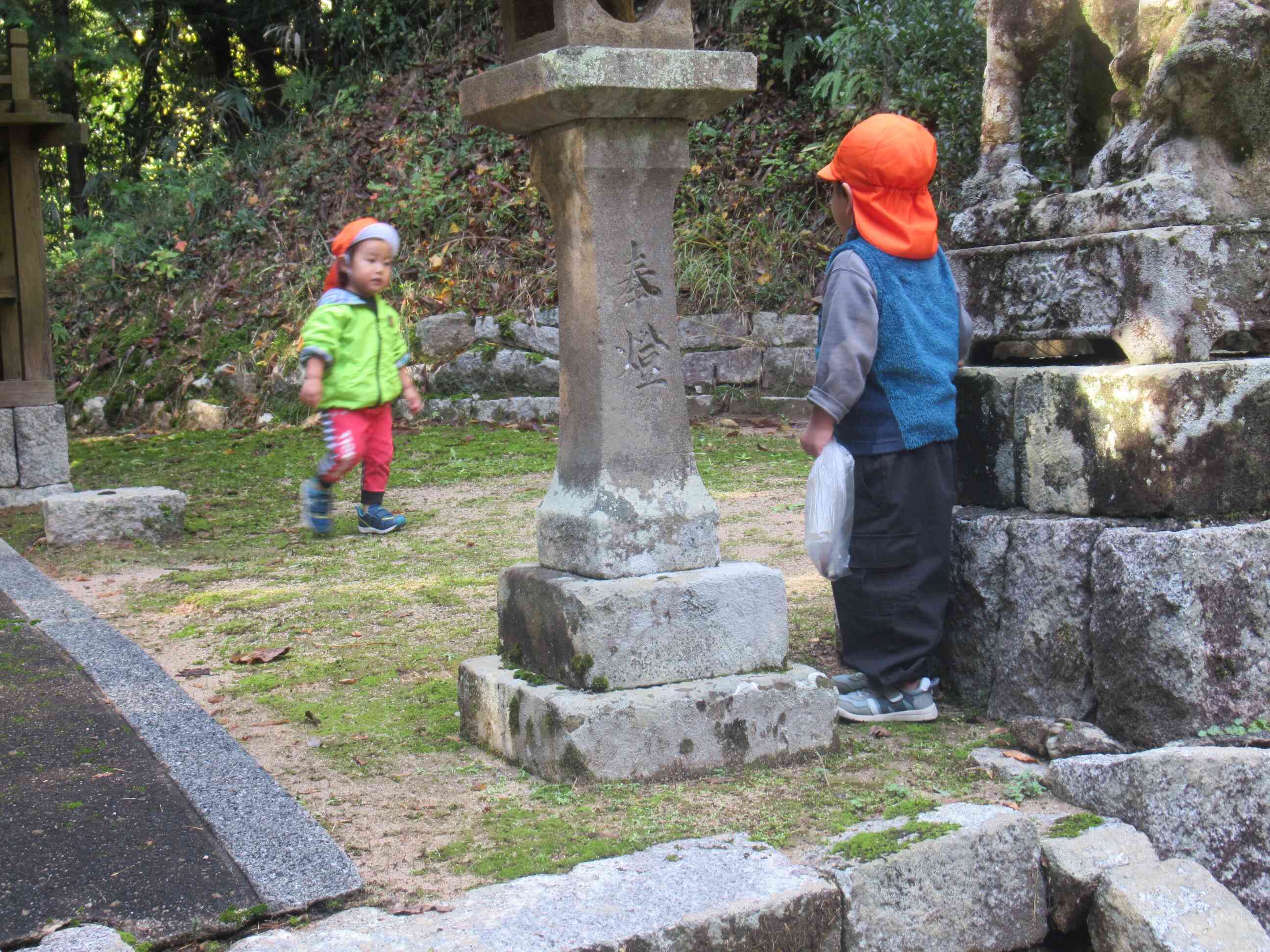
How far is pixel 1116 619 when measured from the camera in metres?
3.01

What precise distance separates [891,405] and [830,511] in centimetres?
34

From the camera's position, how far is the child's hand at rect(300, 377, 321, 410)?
5578 millimetres

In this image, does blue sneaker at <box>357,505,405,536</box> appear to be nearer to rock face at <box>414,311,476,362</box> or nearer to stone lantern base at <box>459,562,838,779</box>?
stone lantern base at <box>459,562,838,779</box>

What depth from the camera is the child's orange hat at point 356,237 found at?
19.0ft

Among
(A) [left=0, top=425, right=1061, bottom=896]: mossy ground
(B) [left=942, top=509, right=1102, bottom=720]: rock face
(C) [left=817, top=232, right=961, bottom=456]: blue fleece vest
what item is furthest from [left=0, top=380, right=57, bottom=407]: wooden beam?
(B) [left=942, top=509, right=1102, bottom=720]: rock face

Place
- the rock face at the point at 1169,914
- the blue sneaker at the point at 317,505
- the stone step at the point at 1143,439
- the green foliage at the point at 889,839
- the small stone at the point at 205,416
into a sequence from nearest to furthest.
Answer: the rock face at the point at 1169,914, the green foliage at the point at 889,839, the stone step at the point at 1143,439, the blue sneaker at the point at 317,505, the small stone at the point at 205,416

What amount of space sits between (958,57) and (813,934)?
812 cm

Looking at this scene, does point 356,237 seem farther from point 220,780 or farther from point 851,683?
point 220,780

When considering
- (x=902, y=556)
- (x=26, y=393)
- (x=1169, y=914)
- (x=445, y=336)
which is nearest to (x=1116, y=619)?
(x=902, y=556)

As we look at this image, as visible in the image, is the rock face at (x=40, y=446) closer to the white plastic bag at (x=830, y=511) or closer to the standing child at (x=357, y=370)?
the standing child at (x=357, y=370)

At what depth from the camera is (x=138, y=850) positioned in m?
2.37

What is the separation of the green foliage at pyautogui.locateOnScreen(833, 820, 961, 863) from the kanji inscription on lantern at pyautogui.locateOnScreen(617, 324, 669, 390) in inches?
48.3

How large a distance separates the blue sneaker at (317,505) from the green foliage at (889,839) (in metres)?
4.08

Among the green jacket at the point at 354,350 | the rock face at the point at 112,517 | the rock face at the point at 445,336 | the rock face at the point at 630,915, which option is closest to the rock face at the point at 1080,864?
the rock face at the point at 630,915
